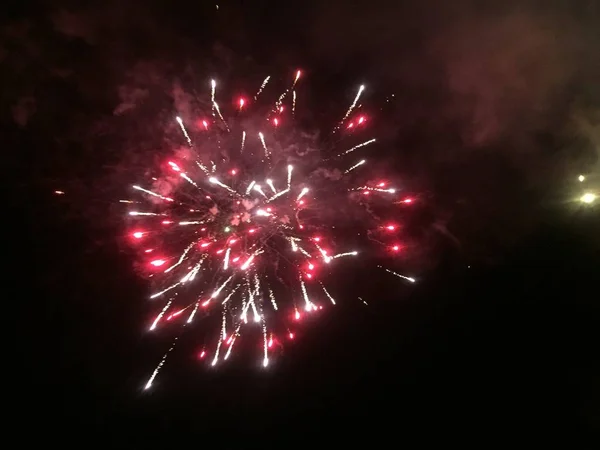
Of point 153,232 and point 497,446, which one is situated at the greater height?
point 153,232

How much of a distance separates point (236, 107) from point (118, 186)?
295cm

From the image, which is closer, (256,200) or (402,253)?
(256,200)

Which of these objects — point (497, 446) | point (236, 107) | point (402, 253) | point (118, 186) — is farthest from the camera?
point (497, 446)

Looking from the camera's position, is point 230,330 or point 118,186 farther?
point 230,330

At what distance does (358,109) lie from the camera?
788 cm

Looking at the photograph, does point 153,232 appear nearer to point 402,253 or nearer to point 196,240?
point 196,240

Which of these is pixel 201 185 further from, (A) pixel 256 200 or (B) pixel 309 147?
(B) pixel 309 147

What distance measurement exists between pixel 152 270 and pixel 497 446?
10067mm

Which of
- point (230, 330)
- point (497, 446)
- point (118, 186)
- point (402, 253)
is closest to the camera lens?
point (118, 186)

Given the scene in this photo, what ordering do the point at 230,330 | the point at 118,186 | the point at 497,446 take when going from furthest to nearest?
the point at 497,446 < the point at 230,330 < the point at 118,186

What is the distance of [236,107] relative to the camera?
24.5ft

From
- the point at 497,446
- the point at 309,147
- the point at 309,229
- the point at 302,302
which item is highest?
the point at 309,147

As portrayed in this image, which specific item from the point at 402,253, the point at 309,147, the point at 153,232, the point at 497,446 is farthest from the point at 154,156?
the point at 497,446

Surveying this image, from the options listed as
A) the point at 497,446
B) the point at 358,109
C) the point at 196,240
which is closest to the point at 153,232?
the point at 196,240
